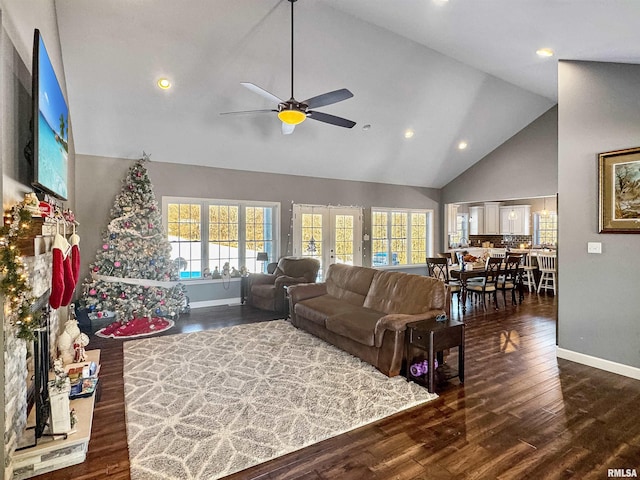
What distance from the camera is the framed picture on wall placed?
3.56 metres

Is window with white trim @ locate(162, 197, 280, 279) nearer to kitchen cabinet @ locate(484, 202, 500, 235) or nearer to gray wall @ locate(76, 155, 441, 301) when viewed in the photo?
gray wall @ locate(76, 155, 441, 301)

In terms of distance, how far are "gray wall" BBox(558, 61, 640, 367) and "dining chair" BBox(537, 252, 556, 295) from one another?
480cm

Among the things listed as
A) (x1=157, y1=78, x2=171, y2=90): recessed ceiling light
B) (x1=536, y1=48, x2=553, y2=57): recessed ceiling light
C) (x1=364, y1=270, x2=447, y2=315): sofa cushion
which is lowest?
(x1=364, y1=270, x2=447, y2=315): sofa cushion

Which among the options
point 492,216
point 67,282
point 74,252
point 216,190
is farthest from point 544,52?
point 492,216

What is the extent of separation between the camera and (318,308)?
15.2 ft

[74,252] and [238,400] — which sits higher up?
[74,252]

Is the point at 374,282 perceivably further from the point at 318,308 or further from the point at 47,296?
the point at 47,296

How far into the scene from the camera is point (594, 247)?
388 cm

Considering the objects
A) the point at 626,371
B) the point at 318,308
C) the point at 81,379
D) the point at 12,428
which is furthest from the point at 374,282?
the point at 12,428

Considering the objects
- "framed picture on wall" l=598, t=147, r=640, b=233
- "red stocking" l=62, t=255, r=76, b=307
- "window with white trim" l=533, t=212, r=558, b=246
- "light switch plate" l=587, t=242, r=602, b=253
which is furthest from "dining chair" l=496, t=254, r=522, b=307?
"red stocking" l=62, t=255, r=76, b=307

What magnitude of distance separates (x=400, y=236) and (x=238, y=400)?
24.3 ft

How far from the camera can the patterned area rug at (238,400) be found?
238cm

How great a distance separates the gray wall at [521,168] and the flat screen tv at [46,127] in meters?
8.66

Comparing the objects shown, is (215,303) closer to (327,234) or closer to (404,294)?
(327,234)
